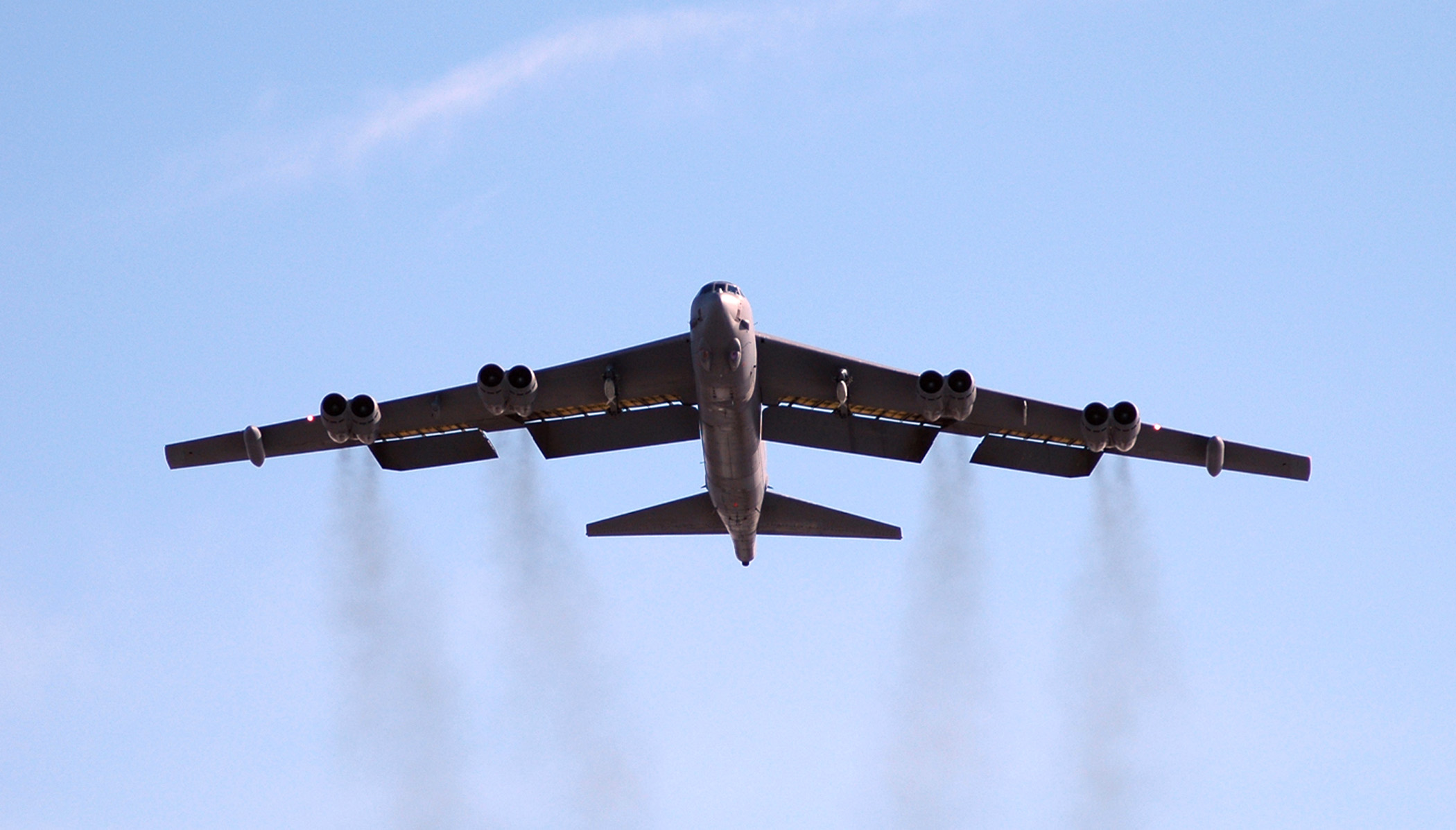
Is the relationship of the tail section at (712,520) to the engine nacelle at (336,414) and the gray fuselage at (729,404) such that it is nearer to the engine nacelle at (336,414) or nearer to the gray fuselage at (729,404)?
the gray fuselage at (729,404)

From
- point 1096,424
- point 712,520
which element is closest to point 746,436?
point 712,520

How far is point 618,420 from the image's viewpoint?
1329 inches

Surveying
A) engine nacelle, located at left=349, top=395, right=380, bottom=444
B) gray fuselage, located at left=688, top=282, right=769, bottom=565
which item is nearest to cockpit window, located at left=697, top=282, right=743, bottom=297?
gray fuselage, located at left=688, top=282, right=769, bottom=565

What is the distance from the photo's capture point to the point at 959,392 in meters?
30.5

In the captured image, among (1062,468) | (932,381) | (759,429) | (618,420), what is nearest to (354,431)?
(618,420)

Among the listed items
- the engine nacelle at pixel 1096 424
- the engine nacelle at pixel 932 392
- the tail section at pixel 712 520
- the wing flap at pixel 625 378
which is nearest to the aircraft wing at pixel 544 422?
the wing flap at pixel 625 378

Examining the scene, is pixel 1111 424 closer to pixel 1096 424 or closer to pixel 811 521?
pixel 1096 424

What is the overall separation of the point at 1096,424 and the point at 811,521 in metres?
5.75

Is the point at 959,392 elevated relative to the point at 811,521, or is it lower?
elevated

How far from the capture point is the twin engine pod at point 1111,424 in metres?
31.3

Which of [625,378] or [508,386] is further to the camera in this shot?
[625,378]

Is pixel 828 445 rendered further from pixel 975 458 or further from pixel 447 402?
pixel 447 402

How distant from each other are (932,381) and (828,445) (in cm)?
366

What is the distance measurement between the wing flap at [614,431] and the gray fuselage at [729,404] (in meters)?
1.83
